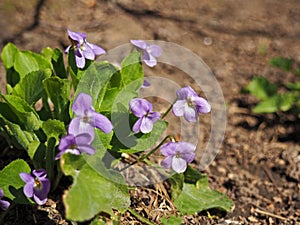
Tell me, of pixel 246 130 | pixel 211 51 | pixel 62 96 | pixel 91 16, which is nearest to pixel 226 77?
pixel 211 51

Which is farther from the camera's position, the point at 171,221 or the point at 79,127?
the point at 171,221

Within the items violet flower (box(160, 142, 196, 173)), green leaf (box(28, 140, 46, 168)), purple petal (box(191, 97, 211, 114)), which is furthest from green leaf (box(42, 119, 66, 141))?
purple petal (box(191, 97, 211, 114))

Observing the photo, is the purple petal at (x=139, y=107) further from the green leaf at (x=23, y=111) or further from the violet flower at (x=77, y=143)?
the green leaf at (x=23, y=111)

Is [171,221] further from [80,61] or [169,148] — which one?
[80,61]

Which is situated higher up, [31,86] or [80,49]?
[80,49]

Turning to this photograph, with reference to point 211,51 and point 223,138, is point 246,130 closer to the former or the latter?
point 223,138

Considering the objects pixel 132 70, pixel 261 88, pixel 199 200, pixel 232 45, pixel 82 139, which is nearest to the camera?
pixel 82 139

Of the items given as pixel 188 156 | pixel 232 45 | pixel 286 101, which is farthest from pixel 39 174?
pixel 232 45
